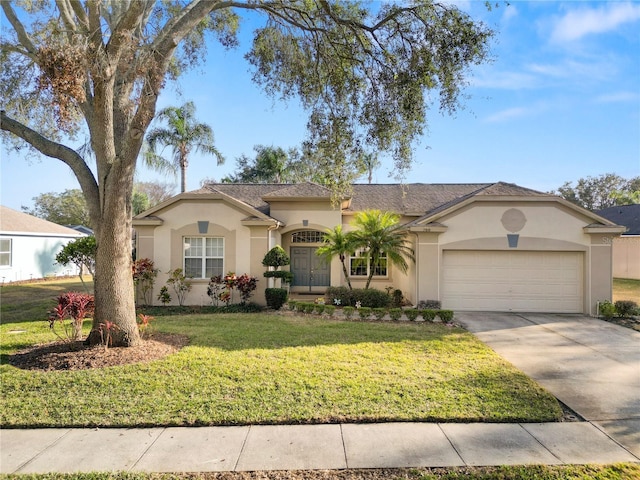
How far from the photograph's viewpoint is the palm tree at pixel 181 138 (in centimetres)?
2372

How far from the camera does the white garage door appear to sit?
519 inches

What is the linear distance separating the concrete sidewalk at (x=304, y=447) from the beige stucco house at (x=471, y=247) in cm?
833

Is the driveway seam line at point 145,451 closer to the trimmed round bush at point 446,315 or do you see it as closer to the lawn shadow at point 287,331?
the lawn shadow at point 287,331

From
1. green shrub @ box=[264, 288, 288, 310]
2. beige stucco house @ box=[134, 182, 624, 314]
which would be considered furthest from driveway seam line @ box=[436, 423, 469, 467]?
green shrub @ box=[264, 288, 288, 310]

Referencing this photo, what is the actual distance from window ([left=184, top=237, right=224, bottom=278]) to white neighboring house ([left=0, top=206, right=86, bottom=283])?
48.5 ft

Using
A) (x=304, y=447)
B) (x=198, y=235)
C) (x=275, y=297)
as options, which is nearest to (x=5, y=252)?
(x=198, y=235)

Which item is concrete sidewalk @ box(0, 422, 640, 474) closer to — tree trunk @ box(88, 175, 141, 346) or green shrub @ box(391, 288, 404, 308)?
tree trunk @ box(88, 175, 141, 346)

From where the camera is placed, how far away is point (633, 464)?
405 cm

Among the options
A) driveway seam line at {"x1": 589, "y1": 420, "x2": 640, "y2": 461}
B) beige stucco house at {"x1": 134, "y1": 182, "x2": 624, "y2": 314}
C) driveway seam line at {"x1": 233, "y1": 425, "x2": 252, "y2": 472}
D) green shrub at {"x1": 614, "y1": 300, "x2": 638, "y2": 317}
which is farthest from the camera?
beige stucco house at {"x1": 134, "y1": 182, "x2": 624, "y2": 314}

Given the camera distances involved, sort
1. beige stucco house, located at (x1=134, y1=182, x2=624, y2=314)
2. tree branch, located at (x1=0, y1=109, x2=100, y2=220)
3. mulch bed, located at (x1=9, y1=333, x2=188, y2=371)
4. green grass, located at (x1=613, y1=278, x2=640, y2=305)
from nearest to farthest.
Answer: mulch bed, located at (x1=9, y1=333, x2=188, y2=371)
tree branch, located at (x1=0, y1=109, x2=100, y2=220)
beige stucco house, located at (x1=134, y1=182, x2=624, y2=314)
green grass, located at (x1=613, y1=278, x2=640, y2=305)

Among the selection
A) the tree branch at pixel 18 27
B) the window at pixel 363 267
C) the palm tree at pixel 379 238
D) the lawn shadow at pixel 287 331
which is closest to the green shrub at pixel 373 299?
A: the palm tree at pixel 379 238

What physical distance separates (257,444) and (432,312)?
836 cm

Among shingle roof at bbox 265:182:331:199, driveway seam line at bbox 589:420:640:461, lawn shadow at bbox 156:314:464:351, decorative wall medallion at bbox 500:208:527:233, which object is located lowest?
driveway seam line at bbox 589:420:640:461

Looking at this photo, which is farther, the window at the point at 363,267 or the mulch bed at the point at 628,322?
the window at the point at 363,267
